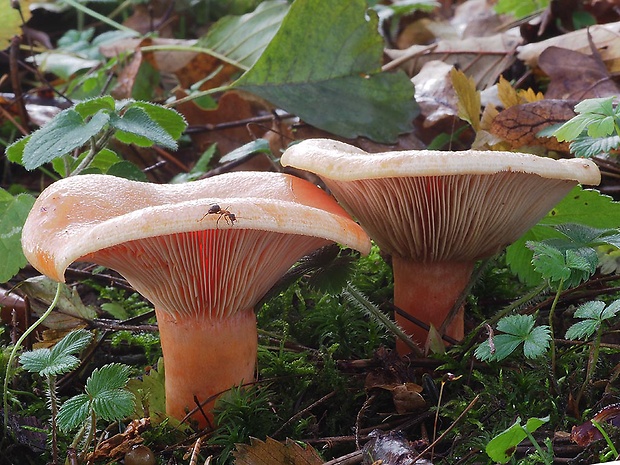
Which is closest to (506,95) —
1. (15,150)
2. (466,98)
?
(466,98)

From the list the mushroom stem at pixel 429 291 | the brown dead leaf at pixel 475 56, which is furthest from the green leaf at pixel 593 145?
the brown dead leaf at pixel 475 56

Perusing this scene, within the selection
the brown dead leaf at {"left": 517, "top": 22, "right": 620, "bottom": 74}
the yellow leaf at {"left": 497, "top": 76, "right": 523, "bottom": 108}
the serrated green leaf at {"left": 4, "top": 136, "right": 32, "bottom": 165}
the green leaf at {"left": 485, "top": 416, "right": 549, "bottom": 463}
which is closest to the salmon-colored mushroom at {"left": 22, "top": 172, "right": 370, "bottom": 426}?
the green leaf at {"left": 485, "top": 416, "right": 549, "bottom": 463}

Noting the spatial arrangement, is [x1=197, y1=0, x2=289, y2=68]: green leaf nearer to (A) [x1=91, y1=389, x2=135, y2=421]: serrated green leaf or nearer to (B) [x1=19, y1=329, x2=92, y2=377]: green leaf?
(B) [x1=19, y1=329, x2=92, y2=377]: green leaf

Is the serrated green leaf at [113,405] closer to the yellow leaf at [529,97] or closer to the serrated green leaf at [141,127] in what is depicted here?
the serrated green leaf at [141,127]

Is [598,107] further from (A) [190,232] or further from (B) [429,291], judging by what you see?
(A) [190,232]

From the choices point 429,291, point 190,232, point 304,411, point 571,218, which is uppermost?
point 190,232

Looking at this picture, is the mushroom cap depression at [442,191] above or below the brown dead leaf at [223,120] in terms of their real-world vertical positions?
above

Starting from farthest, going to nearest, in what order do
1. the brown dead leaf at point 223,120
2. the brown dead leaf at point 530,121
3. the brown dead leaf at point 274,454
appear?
the brown dead leaf at point 223,120, the brown dead leaf at point 530,121, the brown dead leaf at point 274,454
